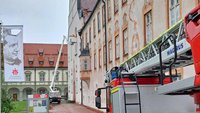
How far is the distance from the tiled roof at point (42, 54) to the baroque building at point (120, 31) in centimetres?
4584

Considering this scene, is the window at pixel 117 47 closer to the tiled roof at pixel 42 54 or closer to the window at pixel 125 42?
the window at pixel 125 42

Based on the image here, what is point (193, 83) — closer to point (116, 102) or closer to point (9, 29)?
point (116, 102)

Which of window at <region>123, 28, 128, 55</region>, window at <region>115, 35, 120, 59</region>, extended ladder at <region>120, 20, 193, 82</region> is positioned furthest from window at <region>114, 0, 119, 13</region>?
extended ladder at <region>120, 20, 193, 82</region>

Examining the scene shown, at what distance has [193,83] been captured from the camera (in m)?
4.46

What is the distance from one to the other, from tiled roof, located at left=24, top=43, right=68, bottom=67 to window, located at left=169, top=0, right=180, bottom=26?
78.5 m

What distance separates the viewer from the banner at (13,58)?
53.3 ft

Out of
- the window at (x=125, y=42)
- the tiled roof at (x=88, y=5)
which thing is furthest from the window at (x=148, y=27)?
the tiled roof at (x=88, y=5)

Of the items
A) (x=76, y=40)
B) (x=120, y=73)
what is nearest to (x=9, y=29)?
(x=120, y=73)

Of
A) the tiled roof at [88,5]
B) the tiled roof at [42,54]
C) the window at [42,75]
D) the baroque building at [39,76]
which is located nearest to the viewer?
the tiled roof at [88,5]

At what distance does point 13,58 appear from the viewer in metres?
16.4

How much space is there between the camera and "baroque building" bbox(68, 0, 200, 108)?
Answer: 49.3ft

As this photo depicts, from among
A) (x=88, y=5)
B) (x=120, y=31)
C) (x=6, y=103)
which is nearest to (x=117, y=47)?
(x=120, y=31)

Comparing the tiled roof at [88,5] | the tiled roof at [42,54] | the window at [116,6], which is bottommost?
the window at [116,6]

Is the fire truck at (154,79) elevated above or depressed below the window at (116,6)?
below
